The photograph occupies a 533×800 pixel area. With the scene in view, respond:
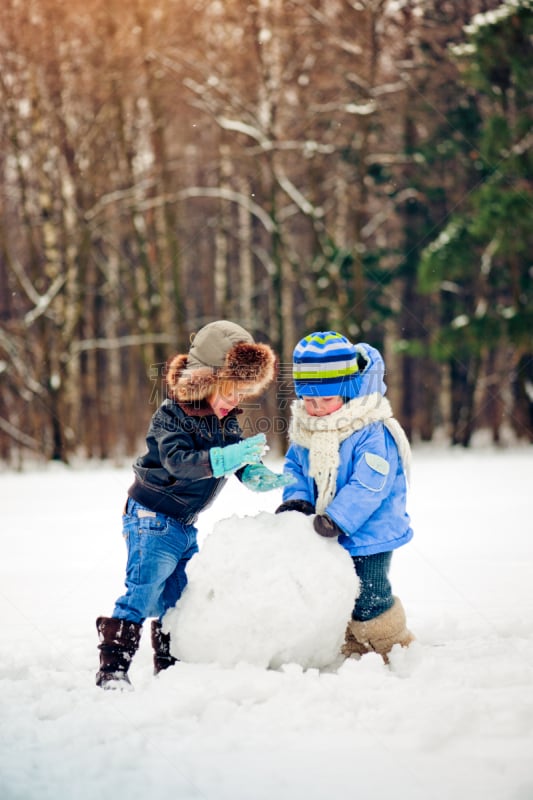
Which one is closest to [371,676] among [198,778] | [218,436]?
[198,778]

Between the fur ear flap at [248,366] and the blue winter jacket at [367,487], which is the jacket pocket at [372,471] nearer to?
the blue winter jacket at [367,487]

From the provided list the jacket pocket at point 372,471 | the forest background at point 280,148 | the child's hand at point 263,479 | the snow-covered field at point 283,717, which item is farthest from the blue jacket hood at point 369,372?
the forest background at point 280,148

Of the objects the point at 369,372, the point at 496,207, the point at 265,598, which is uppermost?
the point at 496,207

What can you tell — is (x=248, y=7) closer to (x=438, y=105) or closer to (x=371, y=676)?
(x=438, y=105)

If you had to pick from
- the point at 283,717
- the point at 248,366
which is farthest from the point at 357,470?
the point at 283,717

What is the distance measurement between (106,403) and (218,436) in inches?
672

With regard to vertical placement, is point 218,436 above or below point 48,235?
below

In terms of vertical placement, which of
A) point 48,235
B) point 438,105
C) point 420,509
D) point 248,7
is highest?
point 248,7

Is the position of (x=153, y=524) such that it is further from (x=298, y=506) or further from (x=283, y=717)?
(x=283, y=717)

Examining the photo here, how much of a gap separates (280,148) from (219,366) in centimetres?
982

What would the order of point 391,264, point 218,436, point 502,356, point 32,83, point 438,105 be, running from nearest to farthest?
point 218,436
point 32,83
point 438,105
point 391,264
point 502,356

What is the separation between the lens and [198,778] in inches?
83.0

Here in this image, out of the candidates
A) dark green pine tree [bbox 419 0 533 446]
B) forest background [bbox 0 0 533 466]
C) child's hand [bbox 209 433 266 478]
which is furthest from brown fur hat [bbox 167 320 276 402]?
dark green pine tree [bbox 419 0 533 446]

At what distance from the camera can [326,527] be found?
120 inches
